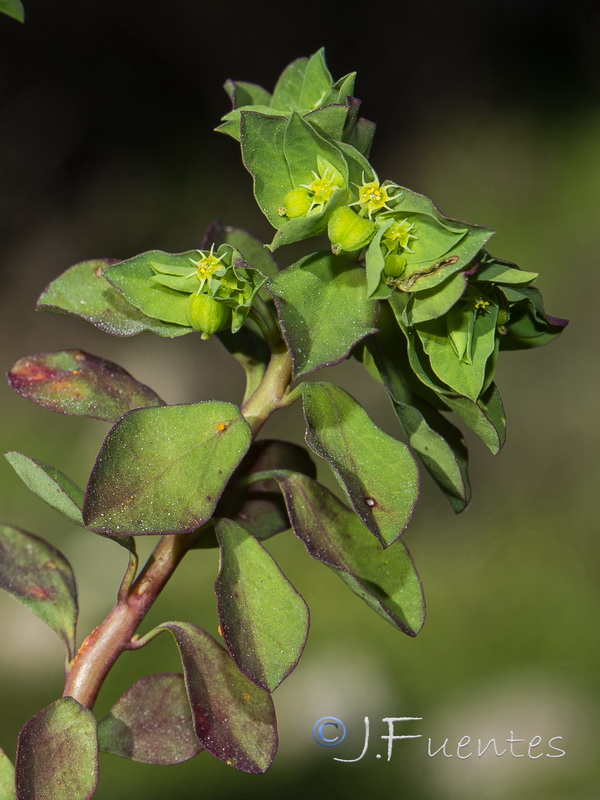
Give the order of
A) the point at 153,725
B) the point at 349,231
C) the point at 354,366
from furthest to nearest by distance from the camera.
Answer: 1. the point at 354,366
2. the point at 153,725
3. the point at 349,231

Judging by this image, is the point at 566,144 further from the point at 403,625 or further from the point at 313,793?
the point at 403,625

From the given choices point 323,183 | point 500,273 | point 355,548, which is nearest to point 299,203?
point 323,183

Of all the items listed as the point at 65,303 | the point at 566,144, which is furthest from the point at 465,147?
the point at 65,303

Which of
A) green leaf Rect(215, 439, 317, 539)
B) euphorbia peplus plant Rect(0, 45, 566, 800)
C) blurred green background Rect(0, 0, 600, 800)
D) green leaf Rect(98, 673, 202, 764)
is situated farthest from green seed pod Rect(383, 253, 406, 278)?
blurred green background Rect(0, 0, 600, 800)

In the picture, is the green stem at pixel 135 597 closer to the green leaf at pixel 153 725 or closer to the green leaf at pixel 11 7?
the green leaf at pixel 153 725

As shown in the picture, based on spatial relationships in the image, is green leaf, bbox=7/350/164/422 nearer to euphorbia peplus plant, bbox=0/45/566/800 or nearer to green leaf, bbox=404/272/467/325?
euphorbia peplus plant, bbox=0/45/566/800

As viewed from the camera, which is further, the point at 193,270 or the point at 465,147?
the point at 465,147

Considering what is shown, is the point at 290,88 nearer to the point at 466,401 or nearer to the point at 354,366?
the point at 466,401
